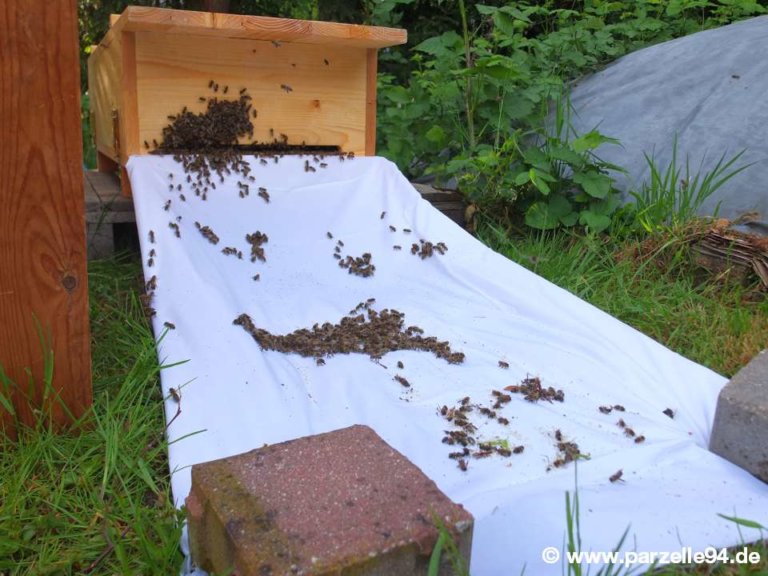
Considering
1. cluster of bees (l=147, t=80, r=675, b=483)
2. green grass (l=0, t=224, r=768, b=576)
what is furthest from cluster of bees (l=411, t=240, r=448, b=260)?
green grass (l=0, t=224, r=768, b=576)

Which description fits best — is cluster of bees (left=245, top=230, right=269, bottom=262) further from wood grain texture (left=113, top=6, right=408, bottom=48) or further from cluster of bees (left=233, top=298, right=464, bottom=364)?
wood grain texture (left=113, top=6, right=408, bottom=48)

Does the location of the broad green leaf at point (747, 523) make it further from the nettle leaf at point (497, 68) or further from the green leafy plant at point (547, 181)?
the nettle leaf at point (497, 68)

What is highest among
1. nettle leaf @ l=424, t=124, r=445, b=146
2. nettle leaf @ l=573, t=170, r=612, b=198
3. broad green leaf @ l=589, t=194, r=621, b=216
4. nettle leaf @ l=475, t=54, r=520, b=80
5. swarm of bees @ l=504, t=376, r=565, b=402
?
nettle leaf @ l=475, t=54, r=520, b=80

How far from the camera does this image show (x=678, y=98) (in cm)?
A: 386

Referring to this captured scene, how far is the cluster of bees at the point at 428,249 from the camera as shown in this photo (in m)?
3.04

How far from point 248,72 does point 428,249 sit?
118 centimetres

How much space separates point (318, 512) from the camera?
3.97ft

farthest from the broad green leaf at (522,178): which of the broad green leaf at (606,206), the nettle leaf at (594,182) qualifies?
the broad green leaf at (606,206)

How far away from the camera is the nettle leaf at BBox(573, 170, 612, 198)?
3433 millimetres

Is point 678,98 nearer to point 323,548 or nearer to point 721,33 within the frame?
point 721,33

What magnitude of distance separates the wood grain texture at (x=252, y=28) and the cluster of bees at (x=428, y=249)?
0.98 m

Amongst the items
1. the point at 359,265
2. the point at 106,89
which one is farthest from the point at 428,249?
the point at 106,89

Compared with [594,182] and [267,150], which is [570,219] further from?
[267,150]

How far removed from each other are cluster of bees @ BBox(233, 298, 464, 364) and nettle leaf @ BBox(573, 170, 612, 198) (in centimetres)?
141
